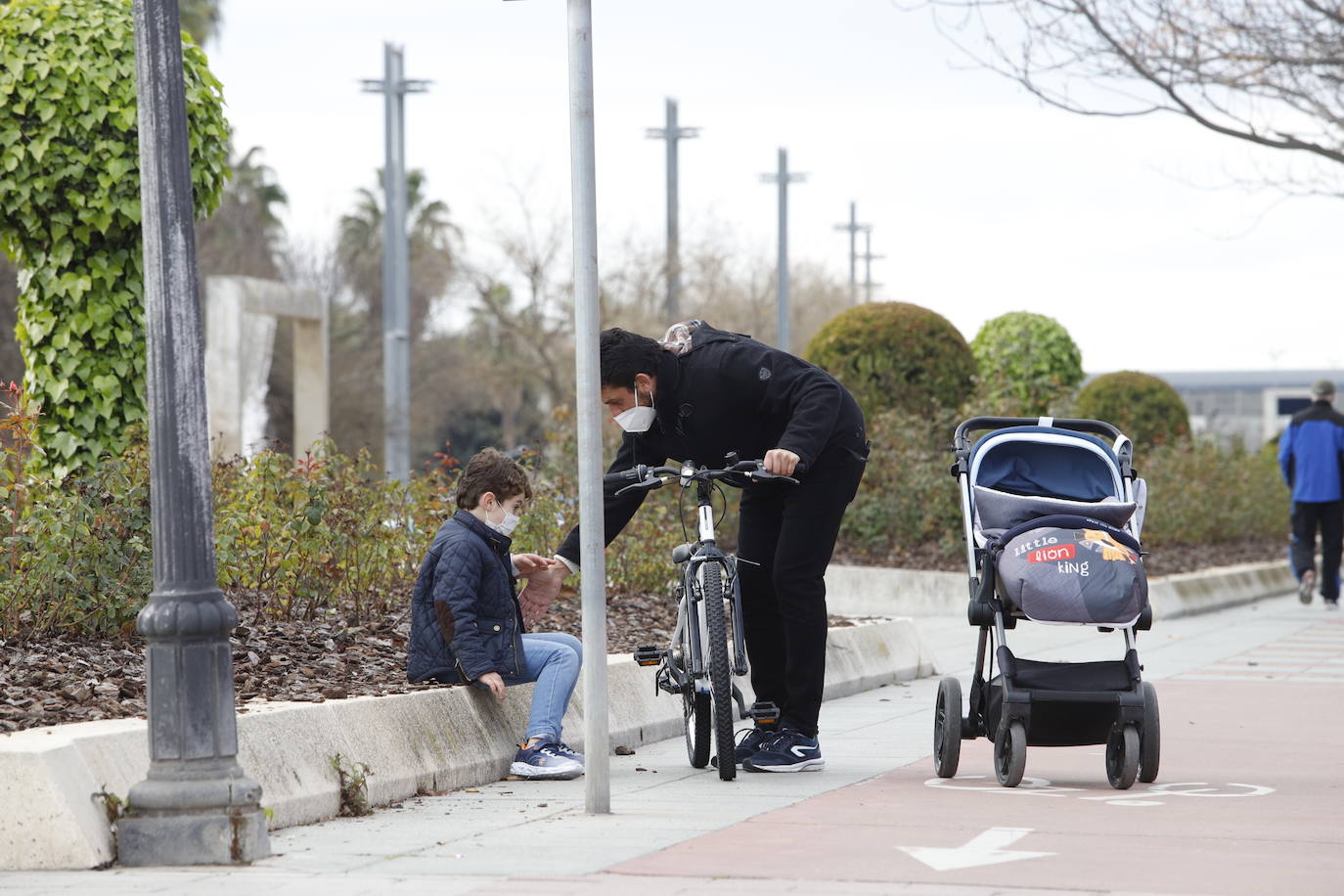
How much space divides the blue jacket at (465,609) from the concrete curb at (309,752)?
0.50 ft

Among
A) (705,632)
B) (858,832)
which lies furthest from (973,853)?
(705,632)

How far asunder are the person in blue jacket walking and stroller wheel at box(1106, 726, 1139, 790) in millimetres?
10934

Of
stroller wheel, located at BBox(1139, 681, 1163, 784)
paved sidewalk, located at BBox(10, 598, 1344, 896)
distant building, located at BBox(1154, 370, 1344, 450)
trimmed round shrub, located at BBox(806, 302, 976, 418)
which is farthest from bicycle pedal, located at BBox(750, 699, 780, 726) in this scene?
distant building, located at BBox(1154, 370, 1344, 450)

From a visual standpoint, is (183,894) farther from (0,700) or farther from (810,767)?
(810,767)

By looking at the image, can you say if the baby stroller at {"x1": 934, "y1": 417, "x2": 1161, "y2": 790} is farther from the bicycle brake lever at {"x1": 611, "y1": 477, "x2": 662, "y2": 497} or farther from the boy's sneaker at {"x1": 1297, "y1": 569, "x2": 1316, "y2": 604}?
the boy's sneaker at {"x1": 1297, "y1": 569, "x2": 1316, "y2": 604}

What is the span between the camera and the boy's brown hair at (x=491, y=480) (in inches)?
263

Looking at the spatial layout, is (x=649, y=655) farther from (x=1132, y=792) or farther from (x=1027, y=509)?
(x=1132, y=792)

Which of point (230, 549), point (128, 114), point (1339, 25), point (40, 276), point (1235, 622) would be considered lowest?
point (1235, 622)

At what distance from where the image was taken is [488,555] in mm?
6562

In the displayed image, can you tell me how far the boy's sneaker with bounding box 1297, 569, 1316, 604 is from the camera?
55.4 ft

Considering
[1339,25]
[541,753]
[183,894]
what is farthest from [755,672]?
[1339,25]

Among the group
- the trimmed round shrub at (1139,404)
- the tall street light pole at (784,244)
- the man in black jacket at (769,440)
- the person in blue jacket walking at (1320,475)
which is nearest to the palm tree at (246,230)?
the tall street light pole at (784,244)

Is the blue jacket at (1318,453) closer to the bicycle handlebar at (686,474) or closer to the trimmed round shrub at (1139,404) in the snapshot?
the trimmed round shrub at (1139,404)

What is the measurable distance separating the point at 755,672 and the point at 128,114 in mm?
4581
